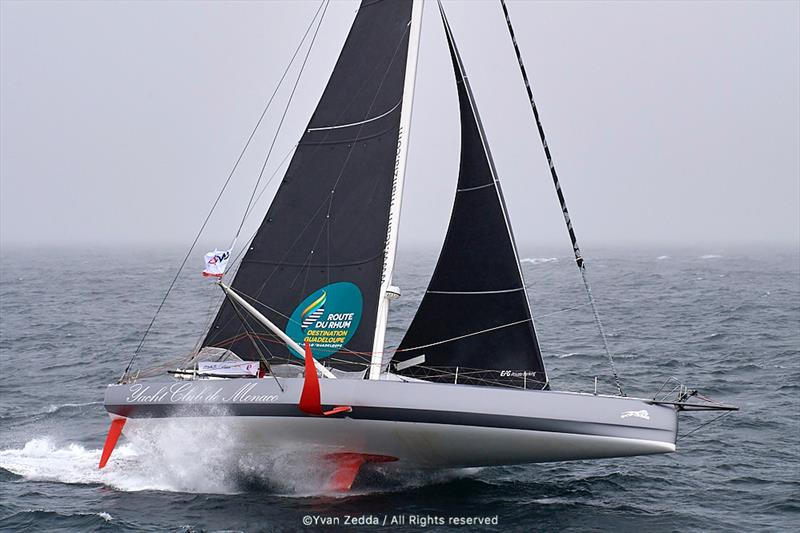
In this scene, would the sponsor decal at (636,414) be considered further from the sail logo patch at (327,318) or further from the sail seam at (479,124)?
the sail logo patch at (327,318)

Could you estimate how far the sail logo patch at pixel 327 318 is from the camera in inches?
587

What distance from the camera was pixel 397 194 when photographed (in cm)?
1478

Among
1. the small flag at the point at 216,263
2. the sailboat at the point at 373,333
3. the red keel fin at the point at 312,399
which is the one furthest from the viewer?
the small flag at the point at 216,263

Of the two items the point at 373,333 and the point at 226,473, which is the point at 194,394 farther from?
the point at 373,333

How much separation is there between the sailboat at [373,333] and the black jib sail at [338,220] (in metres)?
0.02

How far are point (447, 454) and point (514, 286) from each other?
298cm

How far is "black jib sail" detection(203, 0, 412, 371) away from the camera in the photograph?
589 inches

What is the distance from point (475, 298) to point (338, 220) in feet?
8.67

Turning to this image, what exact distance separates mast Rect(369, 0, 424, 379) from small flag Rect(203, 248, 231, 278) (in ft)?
8.23

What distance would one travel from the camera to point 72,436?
699 inches

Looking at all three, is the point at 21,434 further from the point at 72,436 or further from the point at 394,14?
the point at 394,14

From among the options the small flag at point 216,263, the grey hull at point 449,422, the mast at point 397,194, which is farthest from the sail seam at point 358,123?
the grey hull at point 449,422

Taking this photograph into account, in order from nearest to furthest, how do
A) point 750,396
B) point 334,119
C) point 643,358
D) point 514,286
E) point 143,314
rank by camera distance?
point 514,286, point 334,119, point 750,396, point 643,358, point 143,314

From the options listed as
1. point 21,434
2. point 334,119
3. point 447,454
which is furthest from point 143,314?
point 447,454
